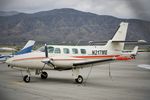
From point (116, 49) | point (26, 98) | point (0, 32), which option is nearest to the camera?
point (0, 32)

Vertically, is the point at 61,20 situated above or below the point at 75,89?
above

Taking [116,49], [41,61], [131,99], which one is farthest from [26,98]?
[116,49]

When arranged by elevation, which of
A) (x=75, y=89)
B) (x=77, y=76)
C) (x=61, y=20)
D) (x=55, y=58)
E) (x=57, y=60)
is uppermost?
(x=61, y=20)

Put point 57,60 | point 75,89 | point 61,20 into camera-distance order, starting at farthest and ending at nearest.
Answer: point 57,60, point 75,89, point 61,20

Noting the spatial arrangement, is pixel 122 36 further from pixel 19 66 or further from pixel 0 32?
pixel 0 32

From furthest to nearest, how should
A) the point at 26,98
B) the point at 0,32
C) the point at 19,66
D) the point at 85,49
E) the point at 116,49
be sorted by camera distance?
1. the point at 116,49
2. the point at 85,49
3. the point at 19,66
4. the point at 26,98
5. the point at 0,32

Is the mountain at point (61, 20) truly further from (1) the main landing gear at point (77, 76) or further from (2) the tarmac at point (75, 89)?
(1) the main landing gear at point (77, 76)

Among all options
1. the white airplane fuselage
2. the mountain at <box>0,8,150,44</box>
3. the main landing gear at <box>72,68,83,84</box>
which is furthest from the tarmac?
the white airplane fuselage

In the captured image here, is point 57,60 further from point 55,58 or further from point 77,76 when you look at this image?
point 77,76

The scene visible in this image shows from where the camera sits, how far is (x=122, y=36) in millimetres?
15828

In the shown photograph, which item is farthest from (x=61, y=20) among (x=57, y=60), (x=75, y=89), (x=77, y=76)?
(x=77, y=76)

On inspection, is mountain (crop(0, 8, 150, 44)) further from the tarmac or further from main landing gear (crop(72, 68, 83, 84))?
main landing gear (crop(72, 68, 83, 84))

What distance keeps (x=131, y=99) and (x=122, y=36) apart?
807cm

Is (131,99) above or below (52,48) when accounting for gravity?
below
